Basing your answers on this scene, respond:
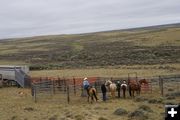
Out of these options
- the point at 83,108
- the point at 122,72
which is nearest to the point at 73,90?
the point at 83,108

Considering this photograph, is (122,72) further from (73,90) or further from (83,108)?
(83,108)

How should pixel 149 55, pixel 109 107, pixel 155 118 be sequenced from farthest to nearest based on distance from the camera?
pixel 149 55
pixel 109 107
pixel 155 118

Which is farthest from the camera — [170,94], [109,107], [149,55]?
[149,55]

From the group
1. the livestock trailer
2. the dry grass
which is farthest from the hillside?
the livestock trailer

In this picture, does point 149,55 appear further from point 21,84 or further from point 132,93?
point 132,93

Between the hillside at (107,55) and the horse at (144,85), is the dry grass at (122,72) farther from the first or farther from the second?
the horse at (144,85)

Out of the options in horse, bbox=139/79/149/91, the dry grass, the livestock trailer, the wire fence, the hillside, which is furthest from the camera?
the hillside

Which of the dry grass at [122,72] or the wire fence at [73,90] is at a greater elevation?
the wire fence at [73,90]

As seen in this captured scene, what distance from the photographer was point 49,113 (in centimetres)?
1664

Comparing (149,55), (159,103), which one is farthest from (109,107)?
(149,55)

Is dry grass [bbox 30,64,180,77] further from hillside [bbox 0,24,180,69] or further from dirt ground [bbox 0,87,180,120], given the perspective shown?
dirt ground [bbox 0,87,180,120]

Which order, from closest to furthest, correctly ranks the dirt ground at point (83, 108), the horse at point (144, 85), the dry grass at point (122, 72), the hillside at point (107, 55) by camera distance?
the dirt ground at point (83, 108) → the horse at point (144, 85) → the dry grass at point (122, 72) → the hillside at point (107, 55)

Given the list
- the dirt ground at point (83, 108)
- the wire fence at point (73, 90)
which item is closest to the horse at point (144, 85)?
the wire fence at point (73, 90)

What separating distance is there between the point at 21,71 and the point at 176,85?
12755 millimetres
